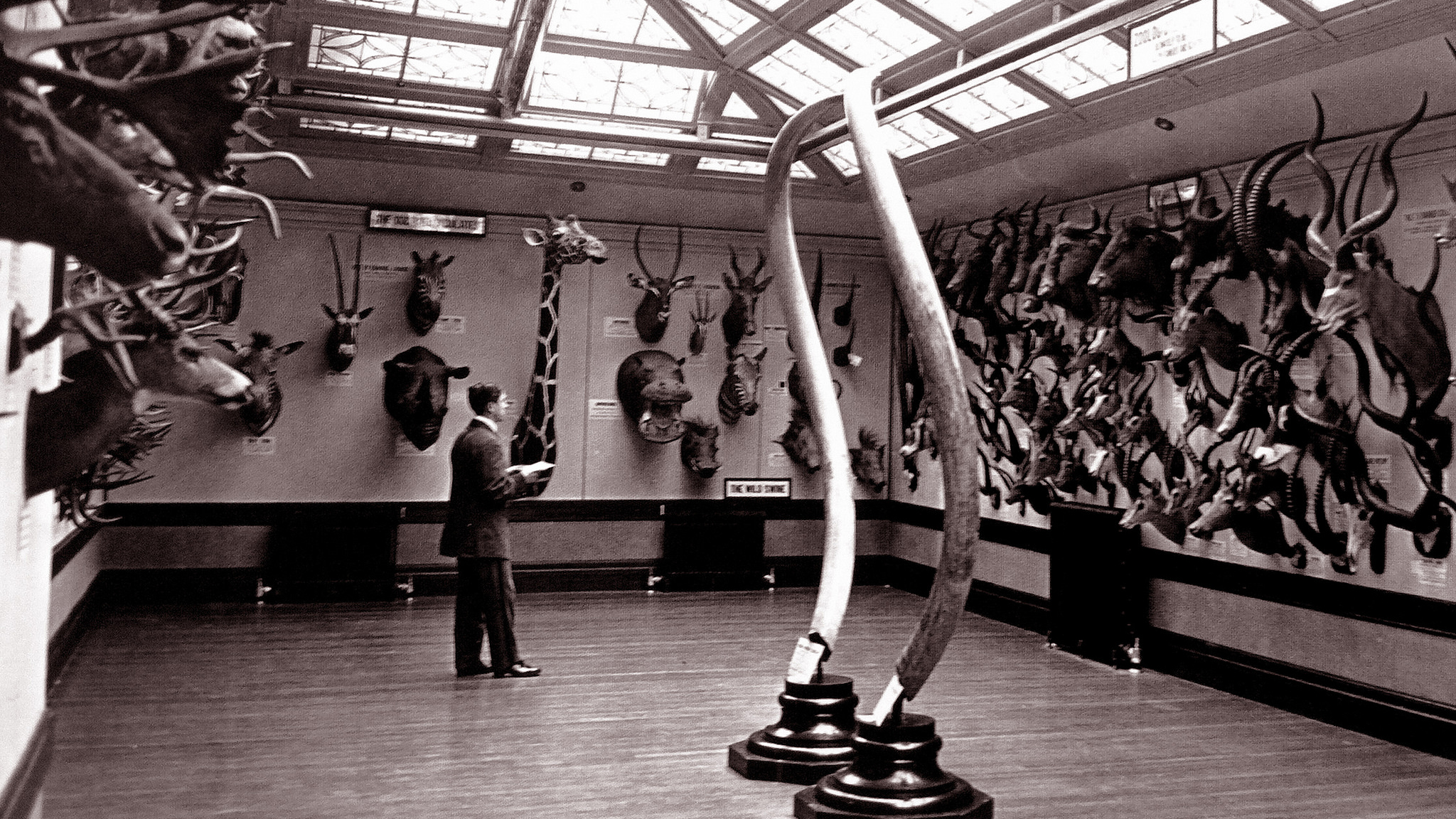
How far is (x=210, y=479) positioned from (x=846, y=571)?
638 centimetres

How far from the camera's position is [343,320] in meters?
9.20

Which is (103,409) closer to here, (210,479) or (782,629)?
(782,629)

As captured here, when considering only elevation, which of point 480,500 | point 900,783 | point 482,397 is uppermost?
point 482,397

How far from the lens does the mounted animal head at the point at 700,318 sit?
10.1 metres

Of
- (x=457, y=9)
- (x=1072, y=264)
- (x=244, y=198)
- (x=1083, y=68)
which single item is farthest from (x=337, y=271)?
(x=244, y=198)

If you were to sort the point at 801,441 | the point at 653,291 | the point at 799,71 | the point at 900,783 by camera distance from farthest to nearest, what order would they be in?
the point at 801,441 → the point at 653,291 → the point at 799,71 → the point at 900,783

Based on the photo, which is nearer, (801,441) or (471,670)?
(471,670)

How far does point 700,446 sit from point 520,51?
3952 mm

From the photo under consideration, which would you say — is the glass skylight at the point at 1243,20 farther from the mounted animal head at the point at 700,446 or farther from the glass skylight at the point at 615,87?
the mounted animal head at the point at 700,446

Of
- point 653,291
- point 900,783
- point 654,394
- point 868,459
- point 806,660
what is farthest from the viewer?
point 868,459

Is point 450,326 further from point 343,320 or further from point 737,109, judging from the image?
point 737,109

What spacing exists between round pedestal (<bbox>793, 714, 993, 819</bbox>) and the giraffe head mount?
5975mm

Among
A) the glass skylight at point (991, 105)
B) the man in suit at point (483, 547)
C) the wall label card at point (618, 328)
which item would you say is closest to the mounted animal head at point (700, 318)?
the wall label card at point (618, 328)

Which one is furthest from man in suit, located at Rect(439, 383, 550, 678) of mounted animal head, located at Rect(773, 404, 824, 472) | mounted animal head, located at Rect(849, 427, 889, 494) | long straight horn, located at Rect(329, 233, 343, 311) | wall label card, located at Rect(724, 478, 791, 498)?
mounted animal head, located at Rect(849, 427, 889, 494)
